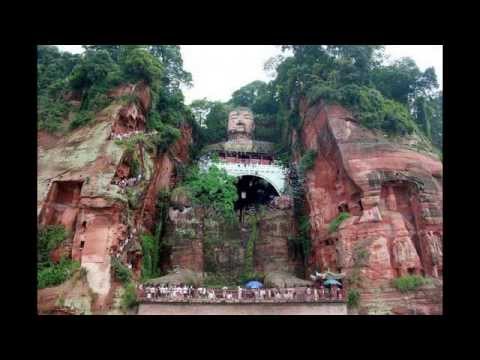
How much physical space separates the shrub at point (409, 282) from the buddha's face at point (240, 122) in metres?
20.7

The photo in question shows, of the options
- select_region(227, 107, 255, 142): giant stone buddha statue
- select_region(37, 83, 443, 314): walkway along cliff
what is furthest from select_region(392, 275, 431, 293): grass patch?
select_region(227, 107, 255, 142): giant stone buddha statue

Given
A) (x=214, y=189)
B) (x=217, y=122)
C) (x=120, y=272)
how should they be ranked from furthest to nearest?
(x=217, y=122) → (x=214, y=189) → (x=120, y=272)

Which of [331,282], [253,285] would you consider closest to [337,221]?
[331,282]

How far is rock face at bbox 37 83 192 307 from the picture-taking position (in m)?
21.0

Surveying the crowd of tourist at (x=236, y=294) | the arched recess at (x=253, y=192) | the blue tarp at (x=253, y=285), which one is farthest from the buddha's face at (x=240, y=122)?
the crowd of tourist at (x=236, y=294)

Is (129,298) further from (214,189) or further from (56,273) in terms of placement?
(214,189)

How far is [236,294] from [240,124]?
793 inches

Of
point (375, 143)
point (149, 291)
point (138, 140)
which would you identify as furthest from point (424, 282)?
point (138, 140)

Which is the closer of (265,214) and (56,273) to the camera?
(56,273)

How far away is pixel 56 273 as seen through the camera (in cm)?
1958

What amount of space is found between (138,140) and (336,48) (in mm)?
16307

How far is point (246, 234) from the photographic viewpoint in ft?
89.6

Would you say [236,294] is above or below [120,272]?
below

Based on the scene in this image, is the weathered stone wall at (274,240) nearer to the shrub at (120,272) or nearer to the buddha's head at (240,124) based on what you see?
the shrub at (120,272)
